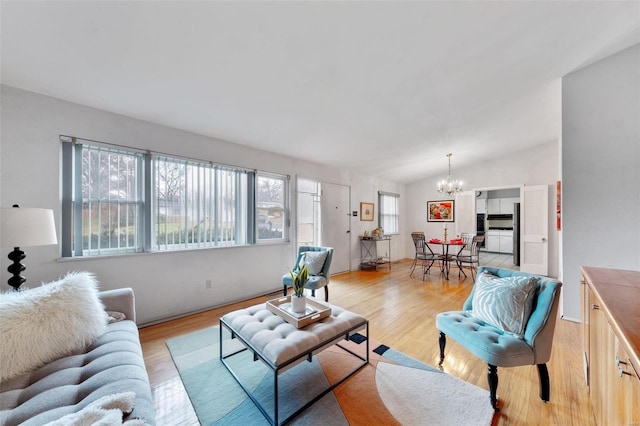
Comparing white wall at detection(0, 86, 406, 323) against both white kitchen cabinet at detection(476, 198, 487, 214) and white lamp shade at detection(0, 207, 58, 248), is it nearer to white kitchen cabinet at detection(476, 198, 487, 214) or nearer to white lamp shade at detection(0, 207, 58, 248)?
white lamp shade at detection(0, 207, 58, 248)

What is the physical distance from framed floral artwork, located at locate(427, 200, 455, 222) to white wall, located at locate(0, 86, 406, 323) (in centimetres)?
461

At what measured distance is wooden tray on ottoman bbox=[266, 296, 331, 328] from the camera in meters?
1.77

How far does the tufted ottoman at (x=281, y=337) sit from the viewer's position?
1.45 m

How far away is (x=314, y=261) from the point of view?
3.38m

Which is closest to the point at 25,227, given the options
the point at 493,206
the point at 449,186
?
the point at 449,186

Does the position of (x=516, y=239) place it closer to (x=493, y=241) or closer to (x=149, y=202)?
(x=493, y=241)

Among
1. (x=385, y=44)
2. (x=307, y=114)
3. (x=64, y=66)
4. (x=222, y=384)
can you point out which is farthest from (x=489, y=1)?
(x=222, y=384)

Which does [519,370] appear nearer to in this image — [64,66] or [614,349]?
[614,349]

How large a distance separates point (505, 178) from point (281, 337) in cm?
649

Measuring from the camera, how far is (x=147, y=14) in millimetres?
1516

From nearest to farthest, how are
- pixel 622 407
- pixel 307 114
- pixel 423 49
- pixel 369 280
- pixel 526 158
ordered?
pixel 622 407 < pixel 423 49 < pixel 307 114 < pixel 369 280 < pixel 526 158

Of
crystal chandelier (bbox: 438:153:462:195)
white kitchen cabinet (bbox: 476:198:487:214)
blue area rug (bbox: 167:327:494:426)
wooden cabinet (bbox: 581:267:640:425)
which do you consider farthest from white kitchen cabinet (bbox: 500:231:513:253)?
blue area rug (bbox: 167:327:494:426)

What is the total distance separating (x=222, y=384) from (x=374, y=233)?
187 inches

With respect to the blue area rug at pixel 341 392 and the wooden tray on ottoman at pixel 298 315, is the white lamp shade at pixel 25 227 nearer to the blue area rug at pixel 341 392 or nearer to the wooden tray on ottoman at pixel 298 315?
the blue area rug at pixel 341 392
